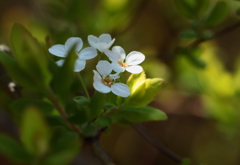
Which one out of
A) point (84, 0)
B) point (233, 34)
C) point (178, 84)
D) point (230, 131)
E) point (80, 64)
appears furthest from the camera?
point (233, 34)

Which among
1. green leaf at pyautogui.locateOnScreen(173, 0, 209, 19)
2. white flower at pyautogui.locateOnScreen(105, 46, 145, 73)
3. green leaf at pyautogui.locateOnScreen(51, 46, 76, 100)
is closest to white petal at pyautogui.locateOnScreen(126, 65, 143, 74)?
white flower at pyautogui.locateOnScreen(105, 46, 145, 73)

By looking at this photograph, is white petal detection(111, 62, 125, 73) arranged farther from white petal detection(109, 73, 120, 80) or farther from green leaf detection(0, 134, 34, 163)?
green leaf detection(0, 134, 34, 163)

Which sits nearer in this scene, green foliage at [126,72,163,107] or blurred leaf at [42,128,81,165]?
blurred leaf at [42,128,81,165]

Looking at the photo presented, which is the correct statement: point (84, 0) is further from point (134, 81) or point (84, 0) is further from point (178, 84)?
point (134, 81)

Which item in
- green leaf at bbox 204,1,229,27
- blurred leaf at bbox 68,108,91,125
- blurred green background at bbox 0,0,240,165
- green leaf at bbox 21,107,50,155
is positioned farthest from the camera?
blurred green background at bbox 0,0,240,165

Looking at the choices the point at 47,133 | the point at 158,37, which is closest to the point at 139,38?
the point at 158,37

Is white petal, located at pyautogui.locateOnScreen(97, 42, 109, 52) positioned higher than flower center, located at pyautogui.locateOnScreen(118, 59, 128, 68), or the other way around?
white petal, located at pyautogui.locateOnScreen(97, 42, 109, 52)

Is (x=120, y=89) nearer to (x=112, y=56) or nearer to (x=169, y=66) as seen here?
(x=112, y=56)

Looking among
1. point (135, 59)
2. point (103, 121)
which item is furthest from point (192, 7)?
point (103, 121)
